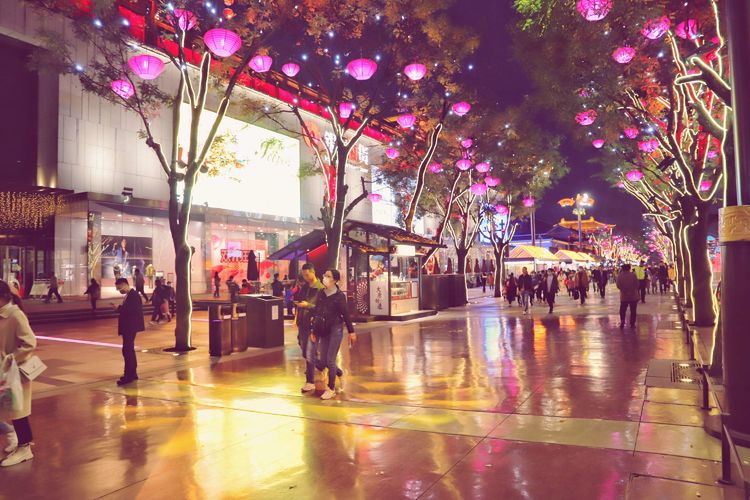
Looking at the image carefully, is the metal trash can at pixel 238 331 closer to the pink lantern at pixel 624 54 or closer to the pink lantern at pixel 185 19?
the pink lantern at pixel 185 19

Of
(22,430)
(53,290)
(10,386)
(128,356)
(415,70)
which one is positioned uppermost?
(415,70)

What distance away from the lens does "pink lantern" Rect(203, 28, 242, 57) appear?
36.5 ft

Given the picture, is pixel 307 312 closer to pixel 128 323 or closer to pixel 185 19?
pixel 128 323

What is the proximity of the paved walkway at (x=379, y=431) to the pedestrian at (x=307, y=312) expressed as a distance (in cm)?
41

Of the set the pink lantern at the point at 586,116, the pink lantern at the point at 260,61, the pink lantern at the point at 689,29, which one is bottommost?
the pink lantern at the point at 586,116

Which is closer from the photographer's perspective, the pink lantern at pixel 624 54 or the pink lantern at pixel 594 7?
the pink lantern at pixel 594 7

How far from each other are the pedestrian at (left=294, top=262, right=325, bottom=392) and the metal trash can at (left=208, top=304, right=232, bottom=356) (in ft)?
11.8

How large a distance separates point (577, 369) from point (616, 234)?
10676 cm

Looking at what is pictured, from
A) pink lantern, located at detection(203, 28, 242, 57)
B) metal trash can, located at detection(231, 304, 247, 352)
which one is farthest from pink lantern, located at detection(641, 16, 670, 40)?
metal trash can, located at detection(231, 304, 247, 352)

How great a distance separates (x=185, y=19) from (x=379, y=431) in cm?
1064

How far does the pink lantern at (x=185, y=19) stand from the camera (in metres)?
12.4

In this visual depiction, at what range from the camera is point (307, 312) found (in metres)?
8.41

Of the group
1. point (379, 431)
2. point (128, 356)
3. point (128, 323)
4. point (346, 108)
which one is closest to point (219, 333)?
point (128, 356)

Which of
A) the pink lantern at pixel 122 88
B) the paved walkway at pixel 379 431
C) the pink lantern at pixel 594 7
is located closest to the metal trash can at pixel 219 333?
the paved walkway at pixel 379 431
